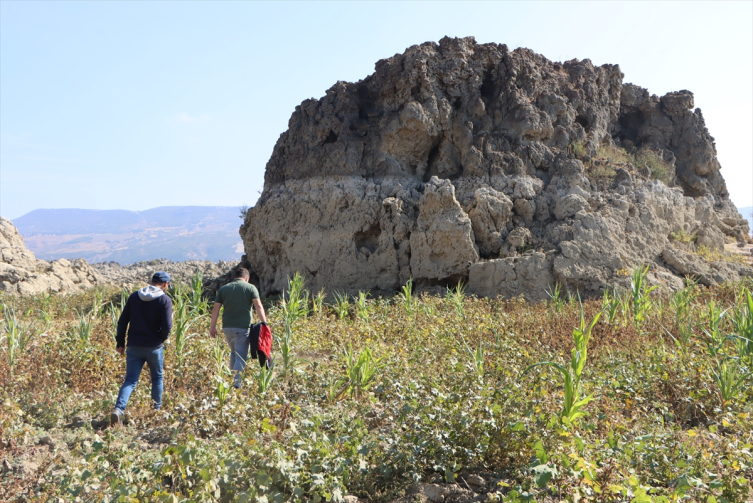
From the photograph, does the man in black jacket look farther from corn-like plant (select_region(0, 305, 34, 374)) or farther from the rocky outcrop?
the rocky outcrop

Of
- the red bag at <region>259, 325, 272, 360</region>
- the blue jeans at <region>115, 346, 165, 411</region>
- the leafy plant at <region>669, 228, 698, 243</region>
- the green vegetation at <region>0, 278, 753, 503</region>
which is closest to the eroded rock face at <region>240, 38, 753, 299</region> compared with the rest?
the leafy plant at <region>669, 228, 698, 243</region>

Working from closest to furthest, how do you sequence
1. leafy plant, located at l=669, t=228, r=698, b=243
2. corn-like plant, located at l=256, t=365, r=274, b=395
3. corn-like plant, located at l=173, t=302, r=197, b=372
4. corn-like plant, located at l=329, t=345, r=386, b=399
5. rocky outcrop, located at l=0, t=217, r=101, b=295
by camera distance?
corn-like plant, located at l=256, t=365, r=274, b=395, corn-like plant, located at l=329, t=345, r=386, b=399, corn-like plant, located at l=173, t=302, r=197, b=372, leafy plant, located at l=669, t=228, r=698, b=243, rocky outcrop, located at l=0, t=217, r=101, b=295

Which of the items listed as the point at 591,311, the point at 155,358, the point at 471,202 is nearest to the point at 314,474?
the point at 155,358

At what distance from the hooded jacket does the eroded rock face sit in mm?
7337

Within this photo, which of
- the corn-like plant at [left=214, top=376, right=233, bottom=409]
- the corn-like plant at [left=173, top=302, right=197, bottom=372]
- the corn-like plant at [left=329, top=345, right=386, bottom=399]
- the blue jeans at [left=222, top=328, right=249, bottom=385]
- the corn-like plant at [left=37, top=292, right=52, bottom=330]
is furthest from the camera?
the corn-like plant at [left=37, top=292, right=52, bottom=330]

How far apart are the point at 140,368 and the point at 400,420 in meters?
2.84

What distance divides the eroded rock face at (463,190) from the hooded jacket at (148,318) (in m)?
7.34

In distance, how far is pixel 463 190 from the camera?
40.7ft

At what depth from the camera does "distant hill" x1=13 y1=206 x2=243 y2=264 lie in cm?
11562

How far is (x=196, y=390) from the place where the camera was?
5.82m

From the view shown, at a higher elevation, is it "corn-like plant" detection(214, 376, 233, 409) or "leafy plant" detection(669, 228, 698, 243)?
"leafy plant" detection(669, 228, 698, 243)

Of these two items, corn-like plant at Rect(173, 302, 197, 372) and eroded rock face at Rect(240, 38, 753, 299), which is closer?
corn-like plant at Rect(173, 302, 197, 372)

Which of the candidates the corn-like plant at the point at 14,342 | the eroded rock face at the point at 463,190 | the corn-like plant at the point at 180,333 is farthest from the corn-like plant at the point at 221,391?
the eroded rock face at the point at 463,190

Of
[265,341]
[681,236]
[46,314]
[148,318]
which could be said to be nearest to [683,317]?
[265,341]
